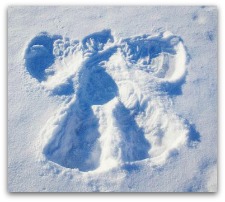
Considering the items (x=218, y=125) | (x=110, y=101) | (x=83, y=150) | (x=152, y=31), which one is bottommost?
(x=83, y=150)

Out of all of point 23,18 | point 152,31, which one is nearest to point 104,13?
point 152,31

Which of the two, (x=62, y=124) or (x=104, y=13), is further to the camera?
(x=104, y=13)

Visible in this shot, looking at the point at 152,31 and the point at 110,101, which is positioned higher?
the point at 152,31

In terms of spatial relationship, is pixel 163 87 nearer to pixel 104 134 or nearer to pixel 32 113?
pixel 104 134

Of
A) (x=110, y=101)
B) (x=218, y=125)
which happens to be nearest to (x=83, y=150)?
(x=110, y=101)
